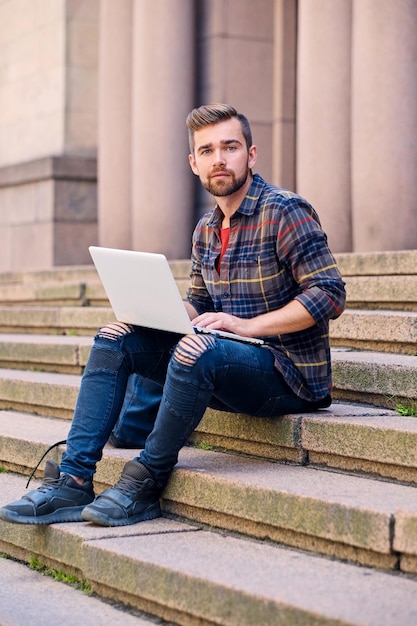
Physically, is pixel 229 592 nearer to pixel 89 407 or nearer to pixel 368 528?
pixel 368 528

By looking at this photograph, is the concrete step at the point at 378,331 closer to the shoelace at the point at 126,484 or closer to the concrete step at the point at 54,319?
the shoelace at the point at 126,484

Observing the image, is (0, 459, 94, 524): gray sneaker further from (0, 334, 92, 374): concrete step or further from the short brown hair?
(0, 334, 92, 374): concrete step

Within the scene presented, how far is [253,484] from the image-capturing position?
13.3ft

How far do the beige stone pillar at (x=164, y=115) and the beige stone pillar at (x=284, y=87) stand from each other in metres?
0.76

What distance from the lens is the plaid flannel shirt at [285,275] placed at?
4.32 meters

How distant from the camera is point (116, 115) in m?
10.1

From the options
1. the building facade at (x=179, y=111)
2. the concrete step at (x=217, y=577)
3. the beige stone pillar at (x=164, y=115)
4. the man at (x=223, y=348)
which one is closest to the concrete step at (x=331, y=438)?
the man at (x=223, y=348)

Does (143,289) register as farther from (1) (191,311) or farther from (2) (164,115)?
(2) (164,115)

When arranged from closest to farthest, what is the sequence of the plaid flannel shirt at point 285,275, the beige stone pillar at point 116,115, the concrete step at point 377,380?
1. the plaid flannel shirt at point 285,275
2. the concrete step at point 377,380
3. the beige stone pillar at point 116,115

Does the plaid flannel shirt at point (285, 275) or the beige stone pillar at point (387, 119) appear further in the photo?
the beige stone pillar at point (387, 119)

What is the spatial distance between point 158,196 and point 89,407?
5.12 meters

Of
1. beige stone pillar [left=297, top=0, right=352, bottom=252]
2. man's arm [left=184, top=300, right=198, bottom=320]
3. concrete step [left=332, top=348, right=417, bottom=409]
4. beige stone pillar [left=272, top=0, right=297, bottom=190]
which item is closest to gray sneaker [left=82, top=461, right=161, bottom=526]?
man's arm [left=184, top=300, right=198, bottom=320]

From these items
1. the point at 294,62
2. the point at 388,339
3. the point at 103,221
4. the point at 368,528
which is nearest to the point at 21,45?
the point at 103,221

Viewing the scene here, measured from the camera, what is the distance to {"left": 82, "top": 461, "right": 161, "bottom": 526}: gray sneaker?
4223 millimetres
